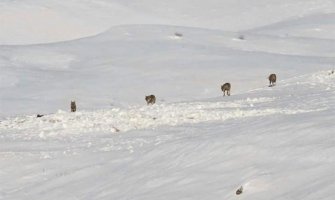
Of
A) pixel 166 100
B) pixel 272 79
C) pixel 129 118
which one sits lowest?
pixel 129 118

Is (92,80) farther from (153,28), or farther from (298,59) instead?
(153,28)

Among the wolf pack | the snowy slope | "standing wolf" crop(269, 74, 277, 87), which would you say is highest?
"standing wolf" crop(269, 74, 277, 87)

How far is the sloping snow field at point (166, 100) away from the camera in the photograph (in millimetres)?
9141

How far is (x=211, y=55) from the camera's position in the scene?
33.2 metres

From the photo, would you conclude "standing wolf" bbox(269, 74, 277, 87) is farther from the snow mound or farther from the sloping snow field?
the snow mound

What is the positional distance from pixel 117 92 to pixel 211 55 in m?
7.34

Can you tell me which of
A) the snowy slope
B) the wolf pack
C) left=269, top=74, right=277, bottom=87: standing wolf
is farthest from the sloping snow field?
the wolf pack

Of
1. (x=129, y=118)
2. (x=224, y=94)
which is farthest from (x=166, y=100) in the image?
(x=129, y=118)

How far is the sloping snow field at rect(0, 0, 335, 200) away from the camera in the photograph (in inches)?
360

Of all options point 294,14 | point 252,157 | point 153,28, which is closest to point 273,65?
point 153,28

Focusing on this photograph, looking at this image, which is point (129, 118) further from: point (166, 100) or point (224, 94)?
point (166, 100)

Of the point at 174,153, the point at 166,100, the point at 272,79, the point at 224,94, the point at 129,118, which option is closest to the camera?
the point at 174,153

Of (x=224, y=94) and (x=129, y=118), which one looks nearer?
(x=129, y=118)

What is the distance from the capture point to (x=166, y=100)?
2616 centimetres
